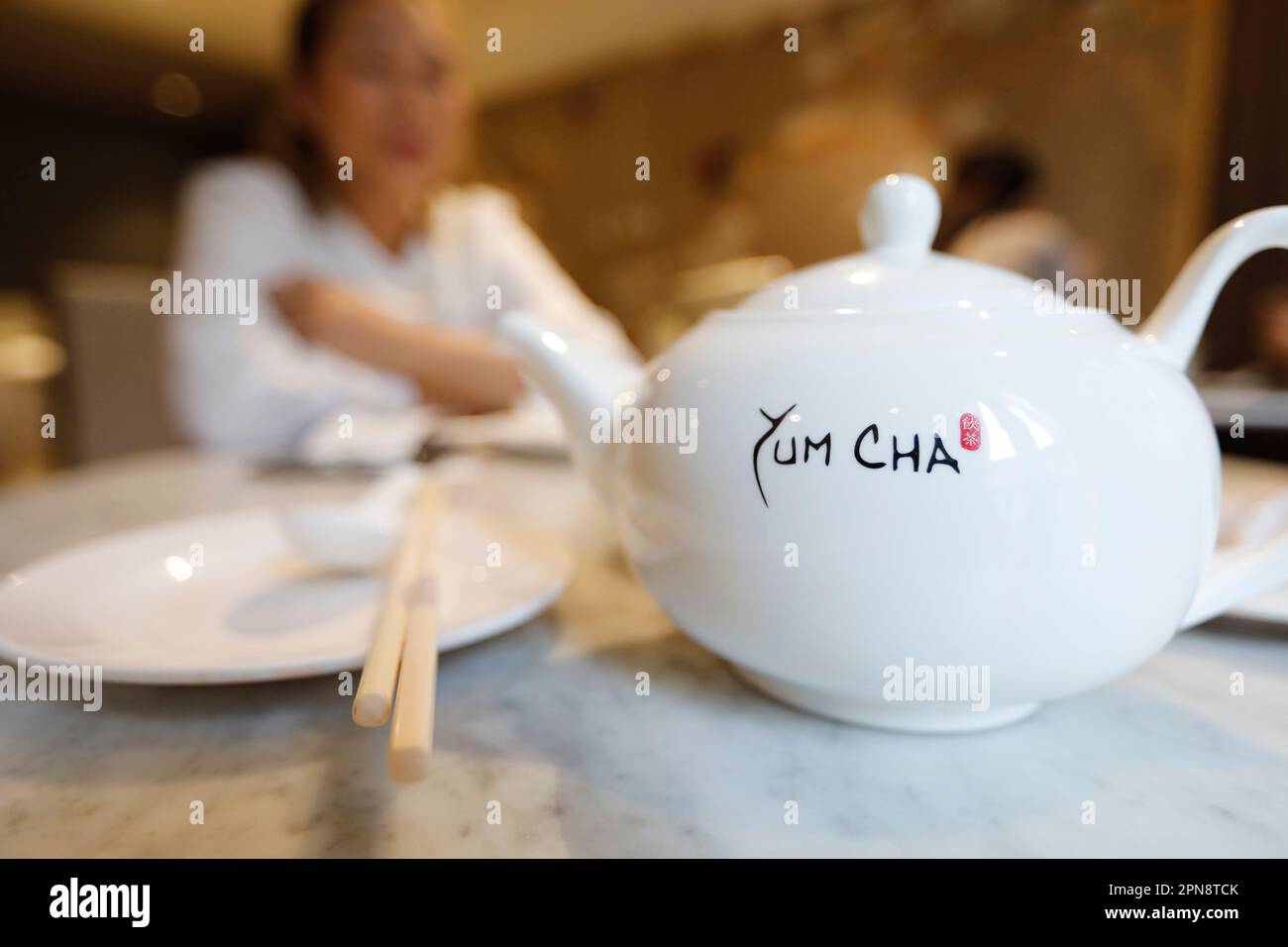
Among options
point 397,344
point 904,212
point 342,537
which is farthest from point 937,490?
point 397,344

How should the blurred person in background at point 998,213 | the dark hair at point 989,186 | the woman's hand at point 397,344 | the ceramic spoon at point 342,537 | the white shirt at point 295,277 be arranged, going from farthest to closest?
1. the dark hair at point 989,186
2. the blurred person in background at point 998,213
3. the white shirt at point 295,277
4. the woman's hand at point 397,344
5. the ceramic spoon at point 342,537

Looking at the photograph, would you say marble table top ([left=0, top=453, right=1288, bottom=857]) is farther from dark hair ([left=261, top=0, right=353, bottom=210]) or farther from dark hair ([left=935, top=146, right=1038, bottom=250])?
dark hair ([left=935, top=146, right=1038, bottom=250])

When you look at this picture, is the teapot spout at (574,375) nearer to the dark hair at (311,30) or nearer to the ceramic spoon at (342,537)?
the ceramic spoon at (342,537)

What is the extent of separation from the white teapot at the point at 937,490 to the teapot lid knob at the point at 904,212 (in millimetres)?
19

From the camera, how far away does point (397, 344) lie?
1028 mm

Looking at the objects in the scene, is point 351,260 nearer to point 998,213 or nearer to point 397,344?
point 397,344

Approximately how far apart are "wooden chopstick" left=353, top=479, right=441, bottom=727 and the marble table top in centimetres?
3

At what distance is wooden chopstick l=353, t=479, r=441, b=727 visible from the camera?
0.66ft

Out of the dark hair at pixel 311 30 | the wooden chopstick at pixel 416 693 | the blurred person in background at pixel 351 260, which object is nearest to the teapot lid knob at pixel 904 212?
the wooden chopstick at pixel 416 693

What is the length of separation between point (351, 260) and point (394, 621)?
1208 mm

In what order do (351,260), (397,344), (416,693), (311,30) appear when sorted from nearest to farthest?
(416,693) → (397,344) → (311,30) → (351,260)

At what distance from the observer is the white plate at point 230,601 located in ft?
0.88

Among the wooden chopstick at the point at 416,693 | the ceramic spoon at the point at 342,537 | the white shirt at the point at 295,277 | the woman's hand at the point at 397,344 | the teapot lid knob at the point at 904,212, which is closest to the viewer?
the wooden chopstick at the point at 416,693
